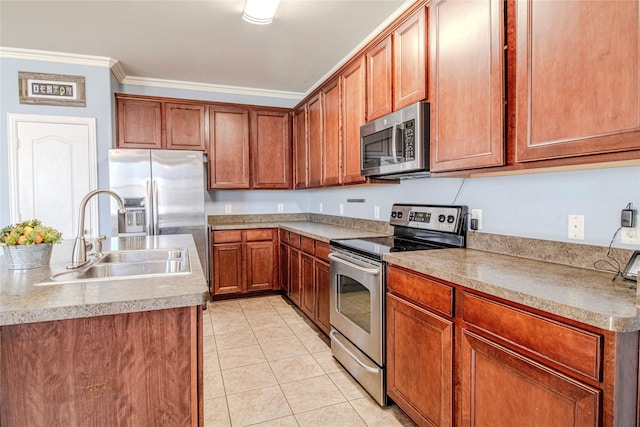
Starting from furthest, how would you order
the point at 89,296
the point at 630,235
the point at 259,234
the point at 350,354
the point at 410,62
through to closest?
the point at 259,234
the point at 350,354
the point at 410,62
the point at 630,235
the point at 89,296

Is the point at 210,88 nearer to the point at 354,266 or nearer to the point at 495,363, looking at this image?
the point at 354,266

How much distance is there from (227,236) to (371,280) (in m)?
2.40

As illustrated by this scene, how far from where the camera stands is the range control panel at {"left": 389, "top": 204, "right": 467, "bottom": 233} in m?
2.17

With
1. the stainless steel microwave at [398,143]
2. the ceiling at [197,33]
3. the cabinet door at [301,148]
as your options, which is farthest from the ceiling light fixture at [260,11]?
the cabinet door at [301,148]

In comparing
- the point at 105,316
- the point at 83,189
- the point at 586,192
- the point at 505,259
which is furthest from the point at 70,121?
the point at 586,192

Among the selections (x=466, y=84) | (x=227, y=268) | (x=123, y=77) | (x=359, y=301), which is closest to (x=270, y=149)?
(x=227, y=268)

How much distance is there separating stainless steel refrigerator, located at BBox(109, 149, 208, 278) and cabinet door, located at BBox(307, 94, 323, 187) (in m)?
1.17

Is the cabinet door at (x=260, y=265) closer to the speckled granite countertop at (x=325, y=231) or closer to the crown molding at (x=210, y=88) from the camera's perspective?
the speckled granite countertop at (x=325, y=231)

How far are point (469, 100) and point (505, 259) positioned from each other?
81cm

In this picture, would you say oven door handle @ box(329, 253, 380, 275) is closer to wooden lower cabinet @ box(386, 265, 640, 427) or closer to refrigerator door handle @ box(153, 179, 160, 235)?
wooden lower cabinet @ box(386, 265, 640, 427)

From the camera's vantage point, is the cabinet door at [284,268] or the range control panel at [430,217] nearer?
the range control panel at [430,217]

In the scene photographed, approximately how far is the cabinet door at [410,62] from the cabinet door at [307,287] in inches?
62.9

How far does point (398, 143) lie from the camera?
7.27ft

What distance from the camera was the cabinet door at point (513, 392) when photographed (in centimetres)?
103
